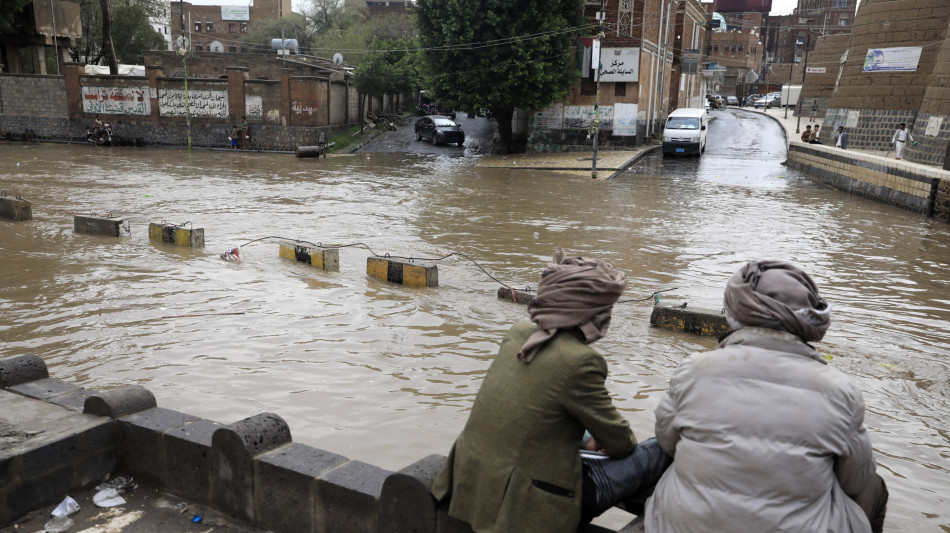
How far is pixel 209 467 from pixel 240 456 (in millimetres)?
282

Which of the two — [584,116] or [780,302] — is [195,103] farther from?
[780,302]

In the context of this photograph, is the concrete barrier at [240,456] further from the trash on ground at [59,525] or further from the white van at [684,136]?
the white van at [684,136]

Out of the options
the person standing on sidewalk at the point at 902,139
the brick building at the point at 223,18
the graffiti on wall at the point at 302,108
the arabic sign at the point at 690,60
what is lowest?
the person standing on sidewalk at the point at 902,139

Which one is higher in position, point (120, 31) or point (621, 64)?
point (120, 31)

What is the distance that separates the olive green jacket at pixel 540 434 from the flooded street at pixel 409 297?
2.64 m

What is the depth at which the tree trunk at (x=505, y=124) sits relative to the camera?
108ft

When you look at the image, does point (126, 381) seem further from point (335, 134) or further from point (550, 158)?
point (335, 134)

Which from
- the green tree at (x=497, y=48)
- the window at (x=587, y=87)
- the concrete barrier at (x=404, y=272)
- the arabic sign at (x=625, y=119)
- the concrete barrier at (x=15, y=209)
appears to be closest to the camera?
the concrete barrier at (x=404, y=272)

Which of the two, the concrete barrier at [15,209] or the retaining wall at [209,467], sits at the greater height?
the retaining wall at [209,467]

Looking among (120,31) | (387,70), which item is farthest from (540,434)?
(120,31)

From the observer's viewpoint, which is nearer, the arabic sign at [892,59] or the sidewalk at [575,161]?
the arabic sign at [892,59]

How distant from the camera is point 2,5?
36281 millimetres

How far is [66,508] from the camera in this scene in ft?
13.1

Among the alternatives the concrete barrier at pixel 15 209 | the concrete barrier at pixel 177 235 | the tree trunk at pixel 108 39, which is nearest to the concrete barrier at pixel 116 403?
the concrete barrier at pixel 177 235
